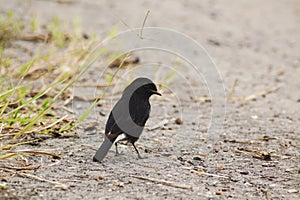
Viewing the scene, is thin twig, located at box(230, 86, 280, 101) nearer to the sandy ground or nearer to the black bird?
the sandy ground

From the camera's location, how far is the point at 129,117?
3.28 metres

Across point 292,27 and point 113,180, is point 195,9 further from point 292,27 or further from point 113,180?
point 113,180

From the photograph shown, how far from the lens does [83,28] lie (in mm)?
6609

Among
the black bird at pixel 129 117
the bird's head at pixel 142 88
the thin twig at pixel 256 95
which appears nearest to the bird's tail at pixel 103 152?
the black bird at pixel 129 117

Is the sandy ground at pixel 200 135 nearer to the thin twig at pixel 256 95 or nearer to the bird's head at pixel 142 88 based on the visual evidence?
the thin twig at pixel 256 95

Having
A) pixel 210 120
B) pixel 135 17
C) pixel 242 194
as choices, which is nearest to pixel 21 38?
pixel 135 17

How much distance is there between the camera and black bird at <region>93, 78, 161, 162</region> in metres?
3.20

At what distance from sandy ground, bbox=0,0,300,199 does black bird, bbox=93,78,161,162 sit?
0.13m

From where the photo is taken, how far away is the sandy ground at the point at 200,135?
2.94 m

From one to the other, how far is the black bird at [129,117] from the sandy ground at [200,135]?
13cm

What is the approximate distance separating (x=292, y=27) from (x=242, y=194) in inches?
224

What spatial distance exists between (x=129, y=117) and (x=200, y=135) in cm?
91

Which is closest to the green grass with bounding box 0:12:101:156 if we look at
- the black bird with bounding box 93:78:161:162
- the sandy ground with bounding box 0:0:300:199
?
the sandy ground with bounding box 0:0:300:199

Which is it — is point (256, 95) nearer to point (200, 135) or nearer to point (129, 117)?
point (200, 135)
